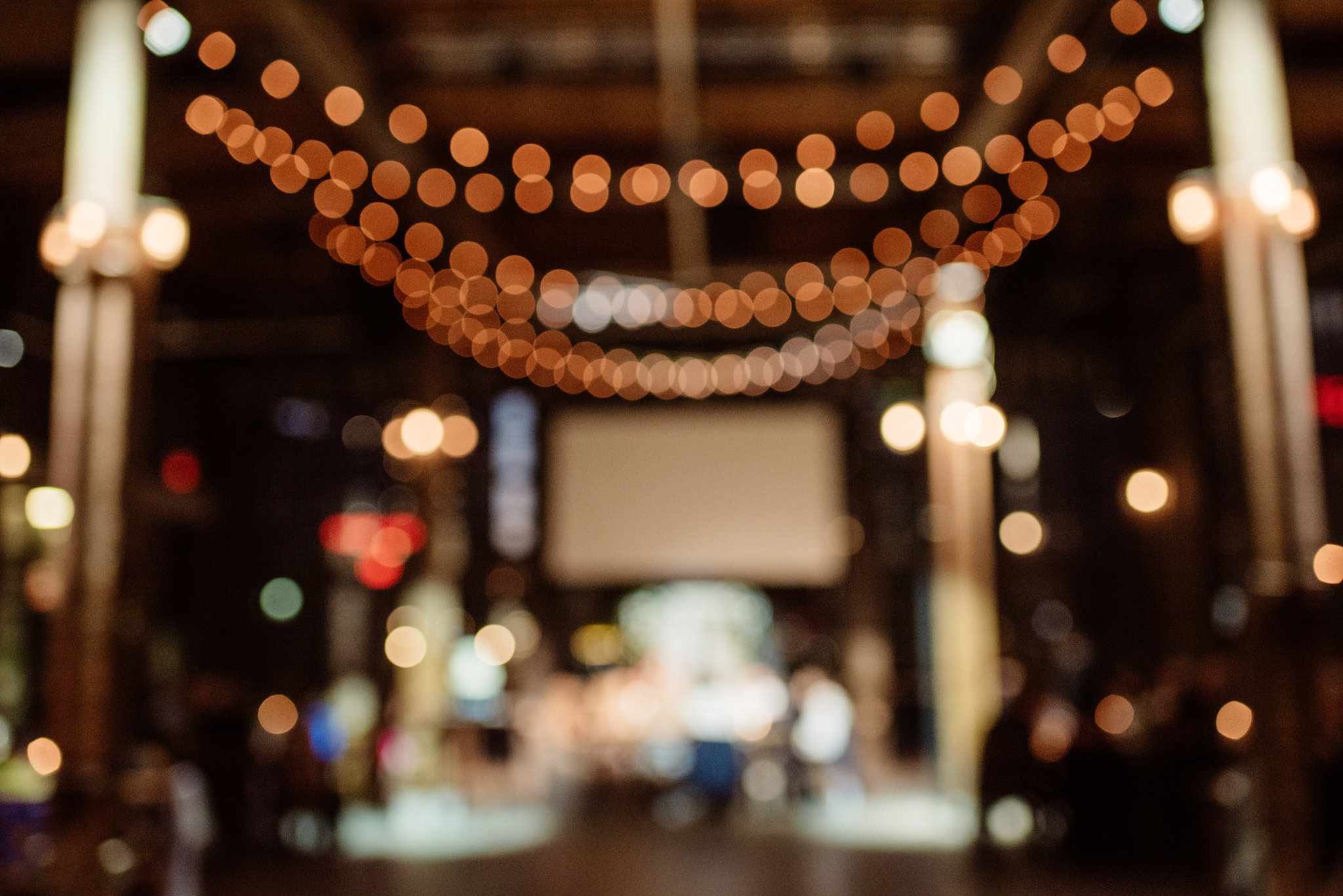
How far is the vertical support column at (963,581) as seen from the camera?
941cm

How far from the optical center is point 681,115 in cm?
788

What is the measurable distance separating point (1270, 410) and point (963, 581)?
206 inches

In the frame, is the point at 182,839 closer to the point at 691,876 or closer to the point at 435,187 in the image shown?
the point at 691,876

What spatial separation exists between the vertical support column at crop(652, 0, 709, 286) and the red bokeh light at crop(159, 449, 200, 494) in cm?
618

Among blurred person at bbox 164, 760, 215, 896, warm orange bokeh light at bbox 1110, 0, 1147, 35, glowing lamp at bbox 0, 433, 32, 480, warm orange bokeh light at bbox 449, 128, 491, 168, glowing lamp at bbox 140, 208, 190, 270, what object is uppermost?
warm orange bokeh light at bbox 449, 128, 491, 168

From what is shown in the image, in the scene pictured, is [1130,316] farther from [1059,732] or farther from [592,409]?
[592,409]

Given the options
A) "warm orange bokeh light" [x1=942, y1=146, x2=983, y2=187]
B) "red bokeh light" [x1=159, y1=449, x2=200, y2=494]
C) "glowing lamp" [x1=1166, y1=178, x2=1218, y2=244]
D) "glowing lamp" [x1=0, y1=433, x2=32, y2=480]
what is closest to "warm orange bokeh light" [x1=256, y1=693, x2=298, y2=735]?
"red bokeh light" [x1=159, y1=449, x2=200, y2=494]

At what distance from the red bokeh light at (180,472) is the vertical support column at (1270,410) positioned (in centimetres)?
1118

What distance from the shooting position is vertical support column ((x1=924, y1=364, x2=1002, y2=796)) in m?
9.41

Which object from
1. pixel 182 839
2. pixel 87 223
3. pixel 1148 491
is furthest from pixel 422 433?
pixel 1148 491

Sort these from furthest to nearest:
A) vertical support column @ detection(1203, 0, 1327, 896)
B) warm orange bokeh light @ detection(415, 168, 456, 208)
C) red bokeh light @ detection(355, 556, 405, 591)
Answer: red bokeh light @ detection(355, 556, 405, 591) → warm orange bokeh light @ detection(415, 168, 456, 208) → vertical support column @ detection(1203, 0, 1327, 896)

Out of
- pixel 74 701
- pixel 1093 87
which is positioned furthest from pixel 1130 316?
pixel 74 701

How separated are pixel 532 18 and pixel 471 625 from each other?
8.87 m

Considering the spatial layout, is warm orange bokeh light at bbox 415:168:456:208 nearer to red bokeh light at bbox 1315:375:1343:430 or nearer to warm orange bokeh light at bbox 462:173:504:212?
warm orange bokeh light at bbox 462:173:504:212
